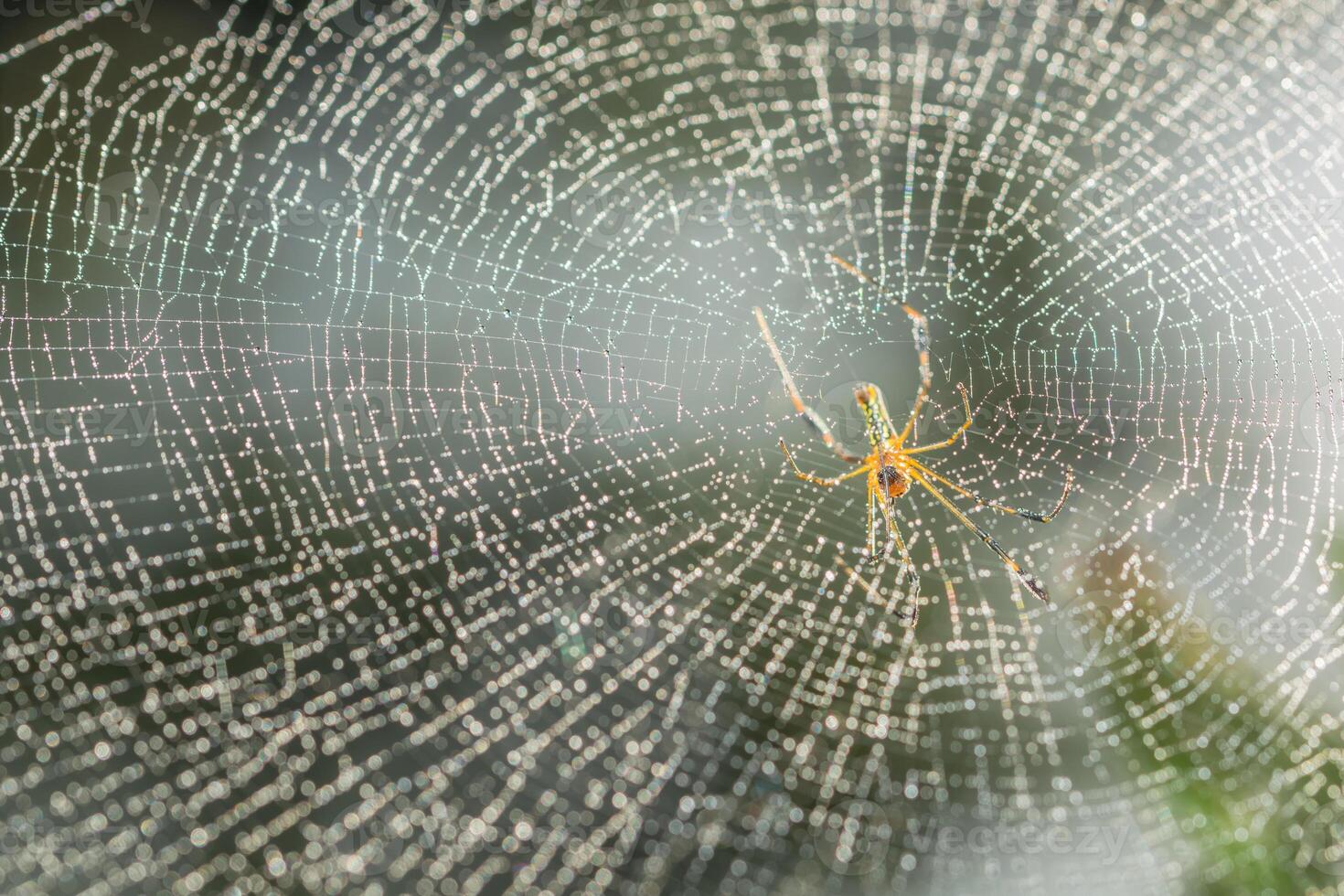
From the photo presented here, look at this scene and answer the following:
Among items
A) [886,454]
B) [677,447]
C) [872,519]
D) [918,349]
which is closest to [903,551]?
[872,519]

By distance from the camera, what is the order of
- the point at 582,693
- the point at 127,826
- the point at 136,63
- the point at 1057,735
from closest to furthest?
the point at 127,826 → the point at 1057,735 → the point at 582,693 → the point at 136,63

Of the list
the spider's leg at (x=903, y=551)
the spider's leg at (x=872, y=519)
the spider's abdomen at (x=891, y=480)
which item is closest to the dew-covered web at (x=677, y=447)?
the spider's leg at (x=903, y=551)

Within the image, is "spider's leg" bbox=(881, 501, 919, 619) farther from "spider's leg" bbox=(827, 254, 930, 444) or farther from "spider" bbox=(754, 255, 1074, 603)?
"spider's leg" bbox=(827, 254, 930, 444)

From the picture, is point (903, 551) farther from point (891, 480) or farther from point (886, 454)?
point (886, 454)

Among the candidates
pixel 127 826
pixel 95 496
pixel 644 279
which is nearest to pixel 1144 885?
Answer: pixel 644 279

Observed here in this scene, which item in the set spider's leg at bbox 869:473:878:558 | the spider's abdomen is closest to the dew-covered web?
spider's leg at bbox 869:473:878:558

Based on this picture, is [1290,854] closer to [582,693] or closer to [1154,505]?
[1154,505]
